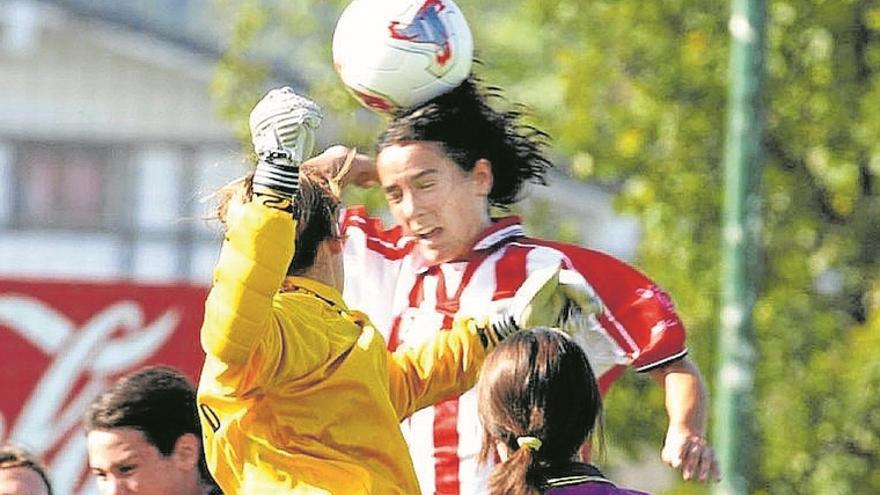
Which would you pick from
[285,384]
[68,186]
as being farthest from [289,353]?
[68,186]

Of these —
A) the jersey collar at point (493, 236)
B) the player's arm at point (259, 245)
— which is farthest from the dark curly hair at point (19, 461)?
the player's arm at point (259, 245)

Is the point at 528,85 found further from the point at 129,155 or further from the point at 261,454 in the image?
the point at 261,454

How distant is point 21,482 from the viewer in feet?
20.9

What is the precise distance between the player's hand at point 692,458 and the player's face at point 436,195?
779 millimetres

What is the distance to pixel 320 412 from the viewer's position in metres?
4.80

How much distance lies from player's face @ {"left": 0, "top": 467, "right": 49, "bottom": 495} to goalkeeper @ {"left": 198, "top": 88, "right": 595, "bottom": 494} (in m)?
1.58

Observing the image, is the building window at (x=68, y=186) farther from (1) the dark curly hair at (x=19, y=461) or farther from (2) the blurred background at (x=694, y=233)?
(1) the dark curly hair at (x=19, y=461)

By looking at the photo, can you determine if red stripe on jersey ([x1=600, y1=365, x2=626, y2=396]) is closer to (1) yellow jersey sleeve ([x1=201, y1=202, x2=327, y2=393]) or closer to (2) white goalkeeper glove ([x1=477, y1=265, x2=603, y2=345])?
(2) white goalkeeper glove ([x1=477, y1=265, x2=603, y2=345])

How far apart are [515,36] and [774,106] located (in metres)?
19.9

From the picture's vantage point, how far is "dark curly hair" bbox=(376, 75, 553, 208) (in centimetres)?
571

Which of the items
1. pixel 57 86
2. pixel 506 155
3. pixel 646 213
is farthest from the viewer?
pixel 57 86

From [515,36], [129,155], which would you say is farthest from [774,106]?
[515,36]

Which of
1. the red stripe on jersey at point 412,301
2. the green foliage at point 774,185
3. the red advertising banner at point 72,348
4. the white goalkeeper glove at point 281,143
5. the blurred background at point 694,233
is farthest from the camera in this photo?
the green foliage at point 774,185

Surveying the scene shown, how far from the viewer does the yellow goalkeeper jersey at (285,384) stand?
4.57 meters
